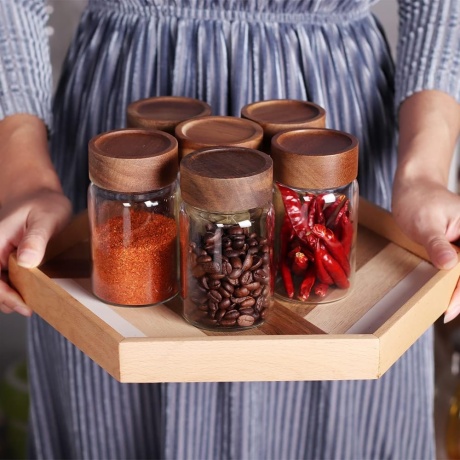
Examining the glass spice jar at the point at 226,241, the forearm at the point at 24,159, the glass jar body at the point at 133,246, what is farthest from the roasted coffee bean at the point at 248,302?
the forearm at the point at 24,159

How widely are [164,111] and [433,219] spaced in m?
0.33

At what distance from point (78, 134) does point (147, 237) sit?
34 cm

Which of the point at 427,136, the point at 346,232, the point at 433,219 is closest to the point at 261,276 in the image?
the point at 346,232

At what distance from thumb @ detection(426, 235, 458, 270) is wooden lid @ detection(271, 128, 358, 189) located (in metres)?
0.11

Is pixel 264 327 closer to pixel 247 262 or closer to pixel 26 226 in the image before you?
pixel 247 262

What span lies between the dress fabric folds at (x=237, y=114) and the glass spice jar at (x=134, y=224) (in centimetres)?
23

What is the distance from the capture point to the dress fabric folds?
1.01 meters

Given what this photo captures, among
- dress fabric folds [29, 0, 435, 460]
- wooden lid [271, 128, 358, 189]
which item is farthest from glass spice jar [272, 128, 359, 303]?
dress fabric folds [29, 0, 435, 460]

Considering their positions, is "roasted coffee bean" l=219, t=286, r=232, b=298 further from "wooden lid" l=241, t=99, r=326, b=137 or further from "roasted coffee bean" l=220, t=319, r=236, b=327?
"wooden lid" l=241, t=99, r=326, b=137

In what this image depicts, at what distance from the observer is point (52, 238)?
911 millimetres

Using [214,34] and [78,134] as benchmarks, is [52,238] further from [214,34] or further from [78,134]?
[214,34]

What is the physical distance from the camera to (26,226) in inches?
35.2

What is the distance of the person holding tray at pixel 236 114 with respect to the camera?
3.29 ft

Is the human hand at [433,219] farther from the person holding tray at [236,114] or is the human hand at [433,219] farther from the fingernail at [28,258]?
the fingernail at [28,258]
